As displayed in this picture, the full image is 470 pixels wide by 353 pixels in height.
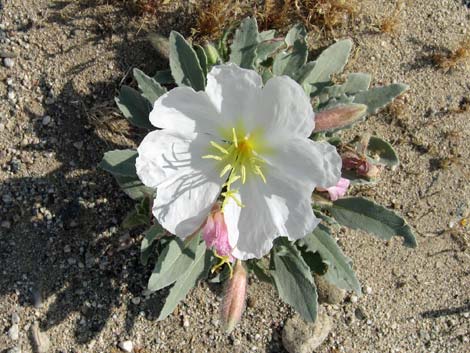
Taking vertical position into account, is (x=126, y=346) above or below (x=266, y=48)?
below

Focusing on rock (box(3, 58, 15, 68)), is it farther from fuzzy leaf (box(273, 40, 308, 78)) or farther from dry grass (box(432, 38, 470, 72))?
dry grass (box(432, 38, 470, 72))

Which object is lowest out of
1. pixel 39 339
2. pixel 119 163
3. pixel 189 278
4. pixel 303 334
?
pixel 303 334

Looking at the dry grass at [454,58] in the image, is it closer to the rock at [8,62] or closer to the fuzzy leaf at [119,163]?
the fuzzy leaf at [119,163]

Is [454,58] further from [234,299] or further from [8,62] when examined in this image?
[8,62]

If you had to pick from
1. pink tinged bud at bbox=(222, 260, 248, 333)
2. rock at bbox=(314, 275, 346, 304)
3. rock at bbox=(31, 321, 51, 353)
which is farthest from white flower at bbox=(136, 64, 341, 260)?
rock at bbox=(31, 321, 51, 353)

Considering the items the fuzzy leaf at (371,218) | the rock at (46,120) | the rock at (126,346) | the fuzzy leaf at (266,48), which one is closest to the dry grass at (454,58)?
the fuzzy leaf at (266,48)

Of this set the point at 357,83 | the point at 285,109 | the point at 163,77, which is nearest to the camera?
the point at 285,109

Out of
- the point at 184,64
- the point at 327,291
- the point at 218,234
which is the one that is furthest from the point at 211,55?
the point at 327,291
